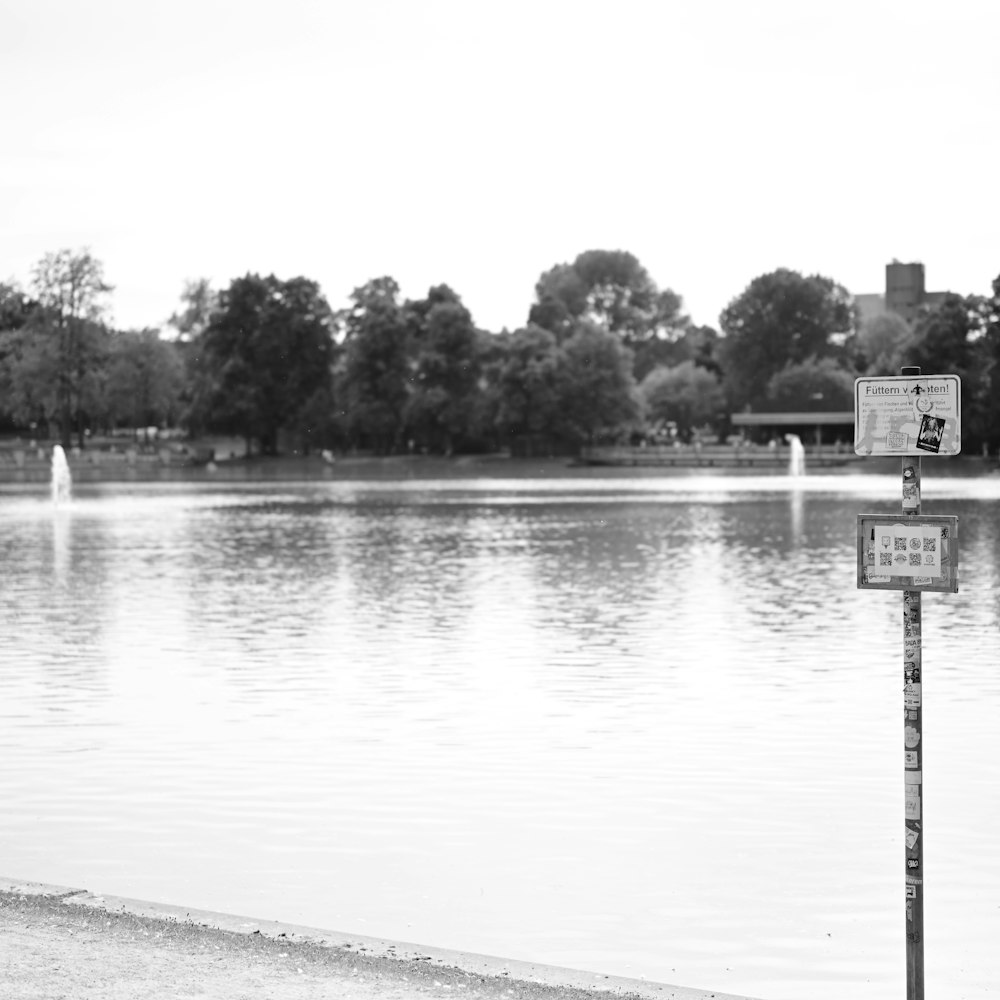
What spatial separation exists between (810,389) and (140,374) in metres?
60.9

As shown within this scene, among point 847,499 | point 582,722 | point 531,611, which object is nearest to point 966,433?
point 847,499

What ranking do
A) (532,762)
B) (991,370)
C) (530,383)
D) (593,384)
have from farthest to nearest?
(593,384) → (530,383) → (991,370) → (532,762)

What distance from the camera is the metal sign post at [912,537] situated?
7273 mm

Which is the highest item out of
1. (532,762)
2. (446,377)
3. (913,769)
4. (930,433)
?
(446,377)

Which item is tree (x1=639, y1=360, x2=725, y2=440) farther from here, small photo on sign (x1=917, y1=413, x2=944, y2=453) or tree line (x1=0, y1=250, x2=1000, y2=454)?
small photo on sign (x1=917, y1=413, x2=944, y2=453)

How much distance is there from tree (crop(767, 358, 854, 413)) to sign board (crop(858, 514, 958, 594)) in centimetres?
15139

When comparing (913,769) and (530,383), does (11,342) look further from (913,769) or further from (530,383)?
(913,769)

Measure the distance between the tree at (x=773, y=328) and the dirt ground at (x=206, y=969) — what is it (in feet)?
539

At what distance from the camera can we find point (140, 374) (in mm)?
137625

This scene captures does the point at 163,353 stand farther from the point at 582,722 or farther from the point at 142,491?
the point at 582,722

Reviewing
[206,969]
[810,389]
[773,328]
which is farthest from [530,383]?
[206,969]

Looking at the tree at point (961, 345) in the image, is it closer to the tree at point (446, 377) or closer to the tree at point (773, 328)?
the tree at point (446, 377)

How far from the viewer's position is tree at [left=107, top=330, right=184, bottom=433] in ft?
449

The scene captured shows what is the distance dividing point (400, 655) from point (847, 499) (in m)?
51.1
